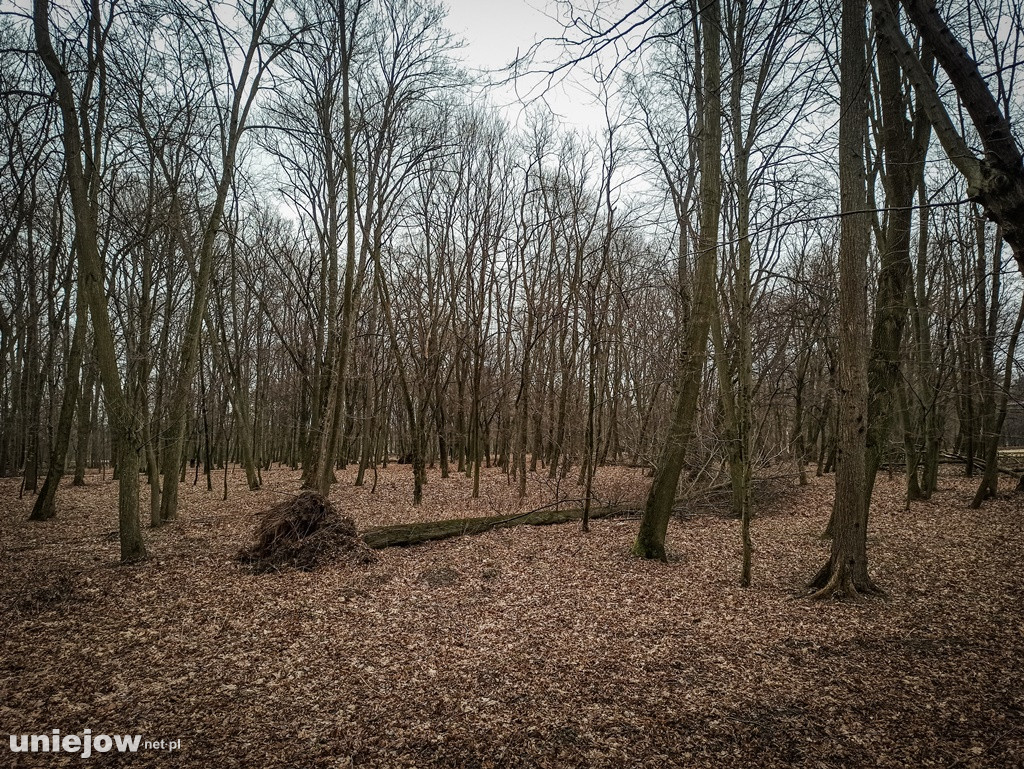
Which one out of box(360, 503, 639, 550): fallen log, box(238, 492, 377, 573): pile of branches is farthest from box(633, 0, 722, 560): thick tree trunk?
box(238, 492, 377, 573): pile of branches

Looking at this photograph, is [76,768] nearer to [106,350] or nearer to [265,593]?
[265,593]

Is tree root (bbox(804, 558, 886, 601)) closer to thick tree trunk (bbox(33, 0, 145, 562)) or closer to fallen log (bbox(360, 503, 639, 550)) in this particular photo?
fallen log (bbox(360, 503, 639, 550))

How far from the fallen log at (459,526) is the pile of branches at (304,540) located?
2.16ft

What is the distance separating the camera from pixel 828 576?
5750mm

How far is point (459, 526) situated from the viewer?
9.40m

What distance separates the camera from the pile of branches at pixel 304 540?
22.9ft

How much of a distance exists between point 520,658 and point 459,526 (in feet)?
16.9

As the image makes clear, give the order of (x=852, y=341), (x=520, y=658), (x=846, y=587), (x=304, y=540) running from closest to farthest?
(x=520, y=658), (x=852, y=341), (x=846, y=587), (x=304, y=540)

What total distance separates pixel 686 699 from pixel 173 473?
413 inches

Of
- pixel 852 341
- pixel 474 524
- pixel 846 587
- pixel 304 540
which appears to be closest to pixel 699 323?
pixel 852 341

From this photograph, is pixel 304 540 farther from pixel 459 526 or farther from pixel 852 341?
pixel 852 341

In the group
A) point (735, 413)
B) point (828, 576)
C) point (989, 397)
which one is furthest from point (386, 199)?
point (989, 397)

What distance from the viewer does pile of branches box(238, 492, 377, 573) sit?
22.9 feet

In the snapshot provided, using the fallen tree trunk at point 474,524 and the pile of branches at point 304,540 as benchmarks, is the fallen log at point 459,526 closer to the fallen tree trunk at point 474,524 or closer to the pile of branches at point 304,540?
the fallen tree trunk at point 474,524
